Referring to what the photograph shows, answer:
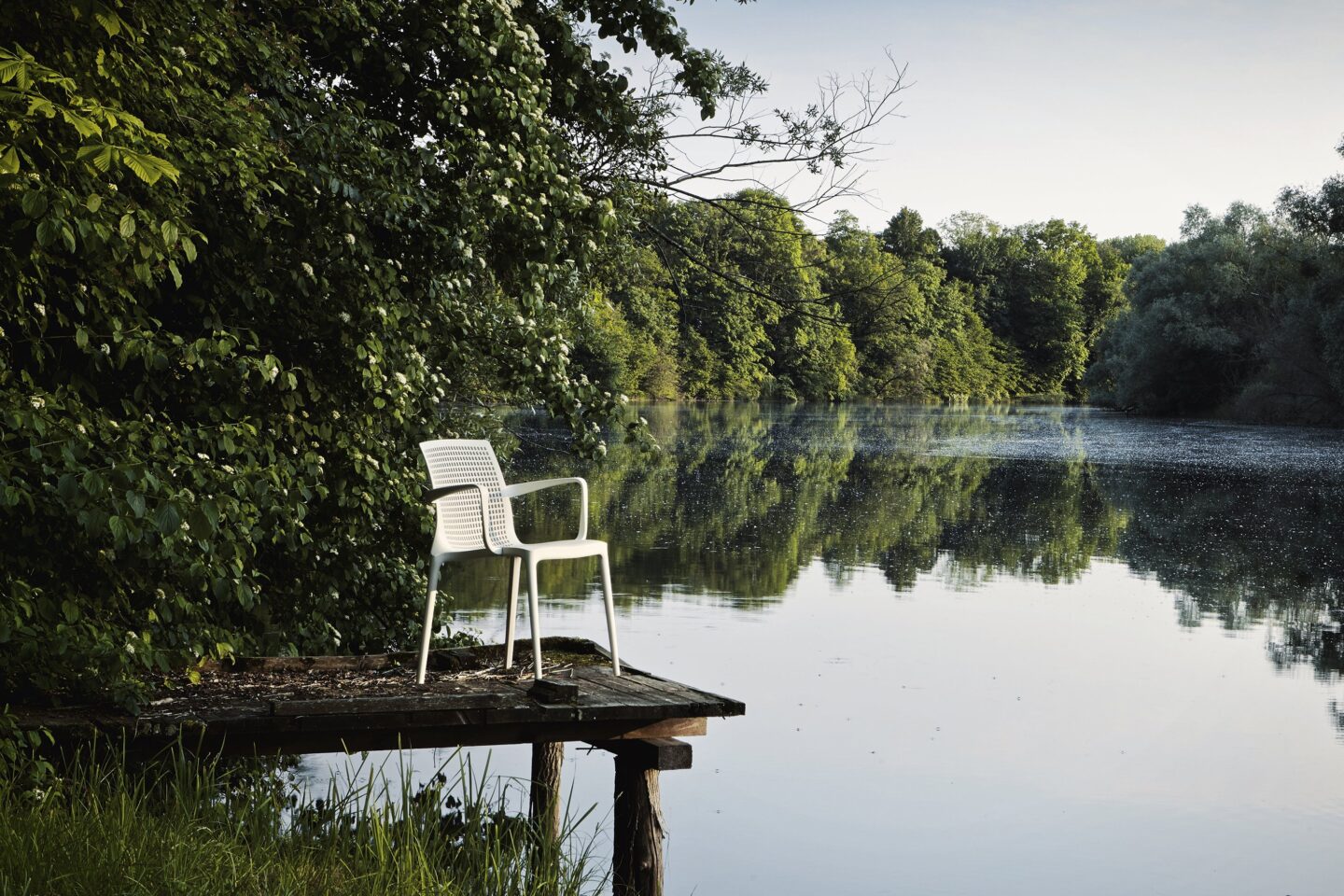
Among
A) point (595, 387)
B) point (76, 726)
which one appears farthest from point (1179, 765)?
point (76, 726)

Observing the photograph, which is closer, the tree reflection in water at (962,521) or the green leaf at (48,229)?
the green leaf at (48,229)

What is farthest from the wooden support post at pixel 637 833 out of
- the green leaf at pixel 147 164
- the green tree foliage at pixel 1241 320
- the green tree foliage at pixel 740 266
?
the green tree foliage at pixel 1241 320

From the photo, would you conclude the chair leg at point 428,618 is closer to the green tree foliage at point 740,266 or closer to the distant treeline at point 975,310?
the distant treeline at point 975,310

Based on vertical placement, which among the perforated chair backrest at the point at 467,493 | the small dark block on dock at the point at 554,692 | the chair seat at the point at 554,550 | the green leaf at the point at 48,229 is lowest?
the small dark block on dock at the point at 554,692

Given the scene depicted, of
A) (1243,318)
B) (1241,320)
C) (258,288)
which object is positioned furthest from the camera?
(1243,318)

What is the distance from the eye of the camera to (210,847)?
3818 mm

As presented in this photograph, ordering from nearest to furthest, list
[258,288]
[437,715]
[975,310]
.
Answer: [437,715] < [258,288] < [975,310]

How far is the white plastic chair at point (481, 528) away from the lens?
5.14m

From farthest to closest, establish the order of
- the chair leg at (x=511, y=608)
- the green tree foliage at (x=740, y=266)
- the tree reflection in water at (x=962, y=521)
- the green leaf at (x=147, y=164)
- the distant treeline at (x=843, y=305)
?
1. the tree reflection in water at (x=962, y=521)
2. the distant treeline at (x=843, y=305)
3. the green tree foliage at (x=740, y=266)
4. the chair leg at (x=511, y=608)
5. the green leaf at (x=147, y=164)

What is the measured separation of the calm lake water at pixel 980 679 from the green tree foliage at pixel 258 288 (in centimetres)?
198

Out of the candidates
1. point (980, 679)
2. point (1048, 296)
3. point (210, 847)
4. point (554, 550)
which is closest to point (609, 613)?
point (554, 550)

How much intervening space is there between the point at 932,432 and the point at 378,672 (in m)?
39.9

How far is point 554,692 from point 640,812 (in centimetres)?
60

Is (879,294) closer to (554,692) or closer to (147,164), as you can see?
(554,692)
